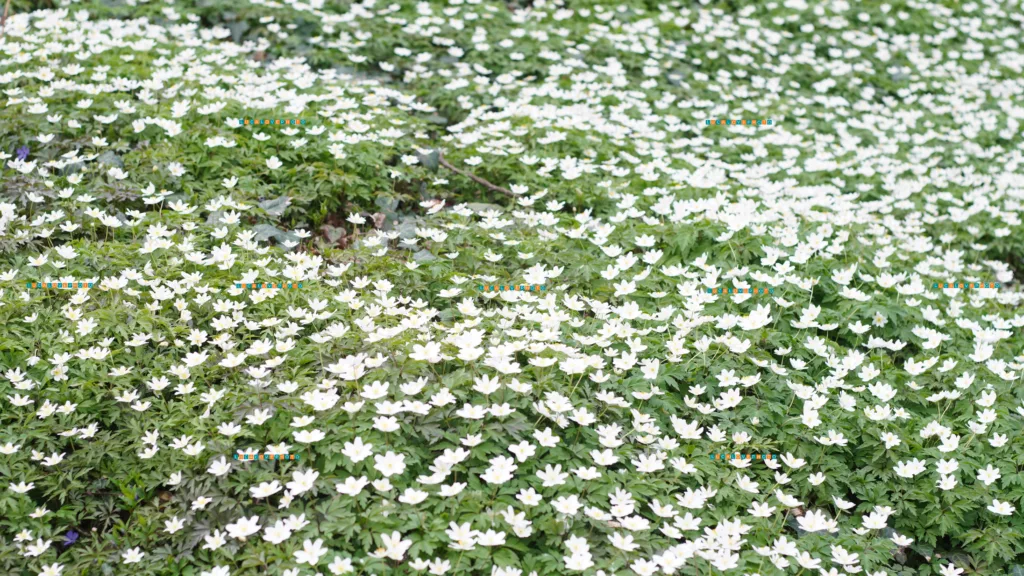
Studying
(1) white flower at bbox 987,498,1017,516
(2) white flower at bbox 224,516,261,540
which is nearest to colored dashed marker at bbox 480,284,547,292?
(2) white flower at bbox 224,516,261,540

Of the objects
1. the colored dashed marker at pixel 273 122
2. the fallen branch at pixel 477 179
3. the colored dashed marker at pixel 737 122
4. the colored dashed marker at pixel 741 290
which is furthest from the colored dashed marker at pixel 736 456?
the colored dashed marker at pixel 737 122

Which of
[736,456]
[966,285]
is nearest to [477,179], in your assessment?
[736,456]

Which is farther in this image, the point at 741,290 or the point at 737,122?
the point at 737,122

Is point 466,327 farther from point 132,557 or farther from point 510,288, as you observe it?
point 132,557

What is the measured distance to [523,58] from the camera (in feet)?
30.1

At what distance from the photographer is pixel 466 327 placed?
439cm

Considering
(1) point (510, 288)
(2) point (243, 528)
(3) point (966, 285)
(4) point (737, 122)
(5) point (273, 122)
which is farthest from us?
(4) point (737, 122)

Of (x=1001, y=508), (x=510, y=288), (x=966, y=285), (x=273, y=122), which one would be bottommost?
(x=966, y=285)

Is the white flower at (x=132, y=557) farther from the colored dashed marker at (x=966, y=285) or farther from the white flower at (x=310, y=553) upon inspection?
the colored dashed marker at (x=966, y=285)

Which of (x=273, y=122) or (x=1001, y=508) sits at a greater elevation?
(x=273, y=122)

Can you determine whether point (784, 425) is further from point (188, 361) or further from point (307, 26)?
point (307, 26)

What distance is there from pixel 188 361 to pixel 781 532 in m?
2.86

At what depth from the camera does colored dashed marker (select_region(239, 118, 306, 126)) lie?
6.38 m

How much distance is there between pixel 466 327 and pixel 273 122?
296cm
